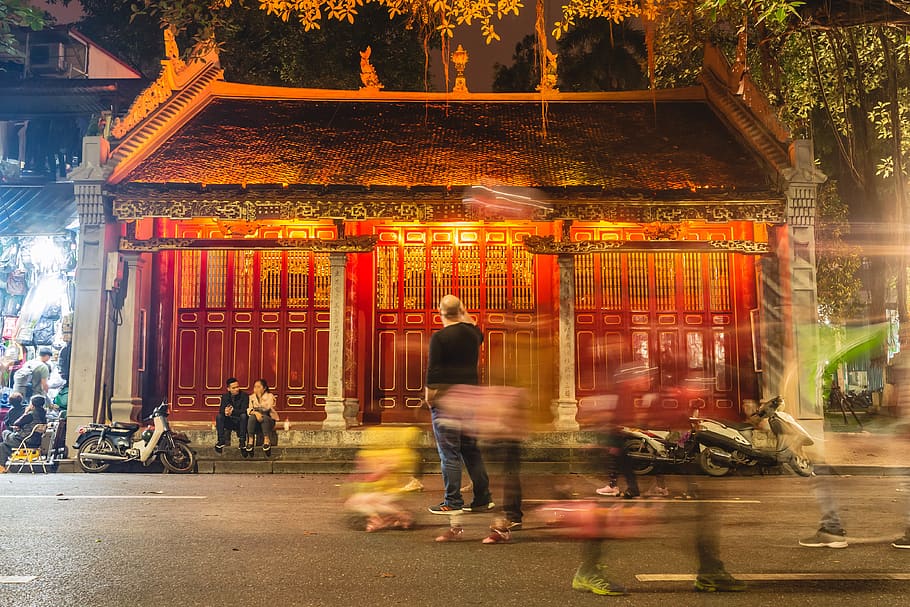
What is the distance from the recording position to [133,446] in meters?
11.7

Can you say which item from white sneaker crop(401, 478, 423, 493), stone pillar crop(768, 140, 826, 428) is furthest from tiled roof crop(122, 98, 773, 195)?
white sneaker crop(401, 478, 423, 493)

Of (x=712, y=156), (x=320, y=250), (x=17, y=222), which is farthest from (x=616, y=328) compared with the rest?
(x=17, y=222)

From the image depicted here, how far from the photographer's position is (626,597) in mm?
4410

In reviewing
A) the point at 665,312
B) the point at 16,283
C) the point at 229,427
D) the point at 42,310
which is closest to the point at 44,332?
the point at 42,310

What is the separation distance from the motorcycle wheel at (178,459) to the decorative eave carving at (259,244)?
3924mm

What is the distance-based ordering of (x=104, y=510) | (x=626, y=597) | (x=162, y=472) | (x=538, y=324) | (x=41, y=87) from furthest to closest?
(x=41, y=87), (x=538, y=324), (x=162, y=472), (x=104, y=510), (x=626, y=597)

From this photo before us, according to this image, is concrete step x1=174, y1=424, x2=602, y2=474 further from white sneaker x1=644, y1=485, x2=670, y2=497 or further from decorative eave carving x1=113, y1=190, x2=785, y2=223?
decorative eave carving x1=113, y1=190, x2=785, y2=223

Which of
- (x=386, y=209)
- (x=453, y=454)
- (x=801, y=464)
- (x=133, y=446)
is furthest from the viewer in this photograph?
(x=386, y=209)

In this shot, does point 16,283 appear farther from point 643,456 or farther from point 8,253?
point 643,456

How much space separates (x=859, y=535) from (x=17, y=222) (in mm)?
17215

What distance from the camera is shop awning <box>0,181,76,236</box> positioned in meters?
16.7

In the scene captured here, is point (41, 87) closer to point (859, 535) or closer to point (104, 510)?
point (104, 510)

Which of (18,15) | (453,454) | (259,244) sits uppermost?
(18,15)

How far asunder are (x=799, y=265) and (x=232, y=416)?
10287mm
